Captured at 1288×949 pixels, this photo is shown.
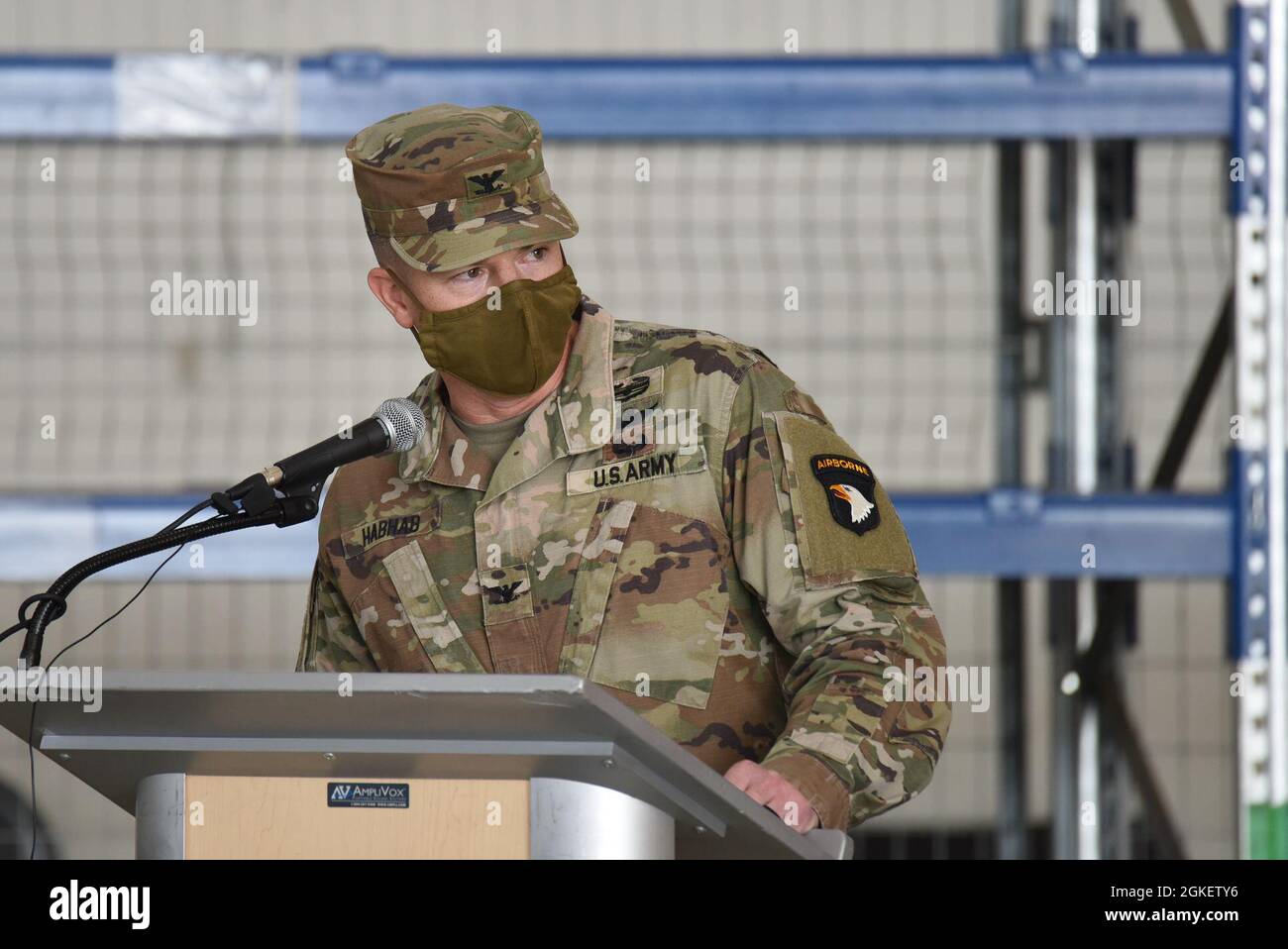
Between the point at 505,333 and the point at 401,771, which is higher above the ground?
the point at 505,333

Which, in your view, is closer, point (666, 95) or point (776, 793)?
point (776, 793)

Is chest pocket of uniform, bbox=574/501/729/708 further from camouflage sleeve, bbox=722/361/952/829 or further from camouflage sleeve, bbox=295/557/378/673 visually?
camouflage sleeve, bbox=295/557/378/673

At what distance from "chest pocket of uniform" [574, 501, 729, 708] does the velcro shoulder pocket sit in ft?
0.43

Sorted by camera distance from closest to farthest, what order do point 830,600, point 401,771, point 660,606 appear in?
point 401,771, point 830,600, point 660,606

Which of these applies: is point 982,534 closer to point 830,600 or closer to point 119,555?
point 830,600

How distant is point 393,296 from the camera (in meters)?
2.13

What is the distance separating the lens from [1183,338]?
512 centimetres

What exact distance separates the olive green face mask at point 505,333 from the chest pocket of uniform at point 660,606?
0.23 m

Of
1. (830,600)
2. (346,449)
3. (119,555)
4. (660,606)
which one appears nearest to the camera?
(119,555)

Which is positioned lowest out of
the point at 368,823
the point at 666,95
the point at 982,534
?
the point at 368,823

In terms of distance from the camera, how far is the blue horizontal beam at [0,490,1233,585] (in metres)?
3.10

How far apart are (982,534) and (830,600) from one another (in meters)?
1.35

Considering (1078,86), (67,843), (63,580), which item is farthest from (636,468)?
(67,843)

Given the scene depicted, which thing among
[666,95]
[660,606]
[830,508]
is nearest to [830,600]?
[830,508]
